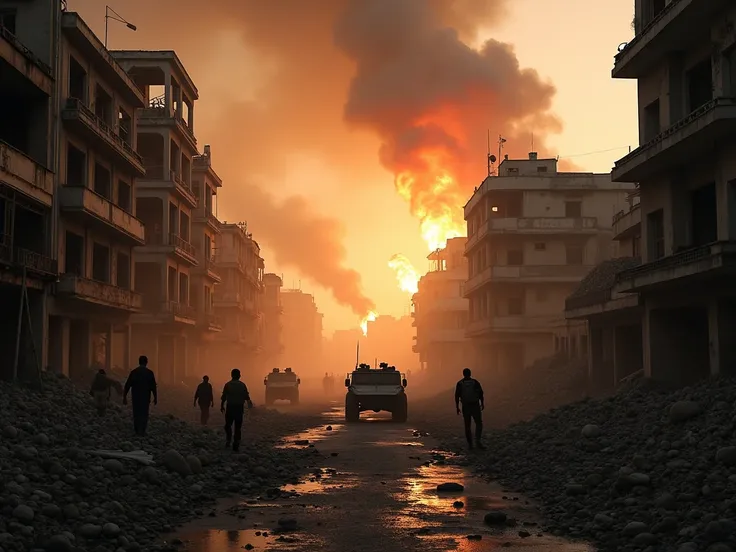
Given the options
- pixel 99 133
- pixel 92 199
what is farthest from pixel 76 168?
pixel 92 199

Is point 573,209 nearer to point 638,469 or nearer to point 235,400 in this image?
point 235,400

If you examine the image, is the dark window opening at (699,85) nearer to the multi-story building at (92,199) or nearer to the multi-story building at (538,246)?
the multi-story building at (92,199)

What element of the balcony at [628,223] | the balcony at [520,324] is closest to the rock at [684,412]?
the balcony at [628,223]

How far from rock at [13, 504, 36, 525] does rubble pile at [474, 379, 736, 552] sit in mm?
6775

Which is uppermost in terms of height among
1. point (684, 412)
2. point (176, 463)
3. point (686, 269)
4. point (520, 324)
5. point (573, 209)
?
point (573, 209)

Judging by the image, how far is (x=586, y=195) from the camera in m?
59.8

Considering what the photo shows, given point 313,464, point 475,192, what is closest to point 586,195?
point 475,192

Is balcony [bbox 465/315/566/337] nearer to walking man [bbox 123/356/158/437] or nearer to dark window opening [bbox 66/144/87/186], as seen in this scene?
dark window opening [bbox 66/144/87/186]

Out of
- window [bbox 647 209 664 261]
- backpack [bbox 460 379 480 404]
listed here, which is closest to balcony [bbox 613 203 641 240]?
window [bbox 647 209 664 261]

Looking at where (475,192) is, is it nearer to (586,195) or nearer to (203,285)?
(586,195)

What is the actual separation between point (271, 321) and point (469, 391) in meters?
104

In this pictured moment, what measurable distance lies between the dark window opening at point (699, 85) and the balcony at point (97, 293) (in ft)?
71.6

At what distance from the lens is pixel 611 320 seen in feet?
122

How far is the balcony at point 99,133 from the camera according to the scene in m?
30.4
